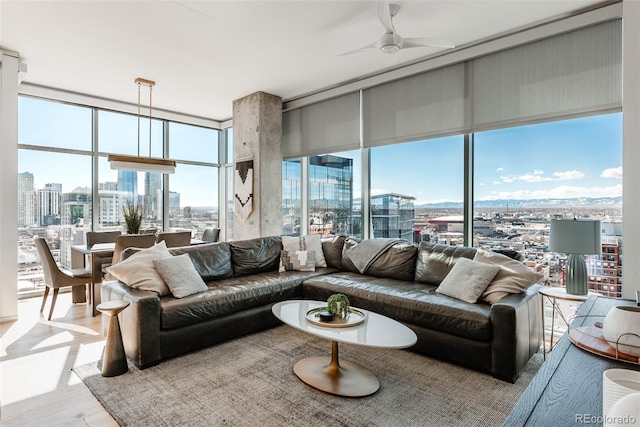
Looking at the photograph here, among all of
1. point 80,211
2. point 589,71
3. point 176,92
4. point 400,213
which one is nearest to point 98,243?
point 80,211

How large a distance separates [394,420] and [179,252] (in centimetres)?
266

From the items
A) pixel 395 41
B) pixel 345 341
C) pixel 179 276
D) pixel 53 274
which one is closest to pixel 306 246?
pixel 179 276

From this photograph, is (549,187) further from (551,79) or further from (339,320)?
(339,320)

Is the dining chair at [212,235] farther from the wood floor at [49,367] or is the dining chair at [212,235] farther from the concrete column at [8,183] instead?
the concrete column at [8,183]

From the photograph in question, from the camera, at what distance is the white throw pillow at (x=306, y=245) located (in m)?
4.55

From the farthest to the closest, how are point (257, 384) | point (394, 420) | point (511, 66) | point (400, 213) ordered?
point (400, 213), point (511, 66), point (257, 384), point (394, 420)

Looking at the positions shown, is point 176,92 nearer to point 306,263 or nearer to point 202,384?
point 306,263

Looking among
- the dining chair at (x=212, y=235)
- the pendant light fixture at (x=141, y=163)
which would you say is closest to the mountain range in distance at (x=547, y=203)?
the dining chair at (x=212, y=235)

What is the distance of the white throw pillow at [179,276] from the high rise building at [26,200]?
3.20m

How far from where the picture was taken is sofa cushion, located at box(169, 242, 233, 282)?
3.74 metres

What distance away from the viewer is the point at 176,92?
5.42m

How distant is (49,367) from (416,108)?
Answer: 14.7ft

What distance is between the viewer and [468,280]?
3.03 metres

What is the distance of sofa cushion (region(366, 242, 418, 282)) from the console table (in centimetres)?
243
